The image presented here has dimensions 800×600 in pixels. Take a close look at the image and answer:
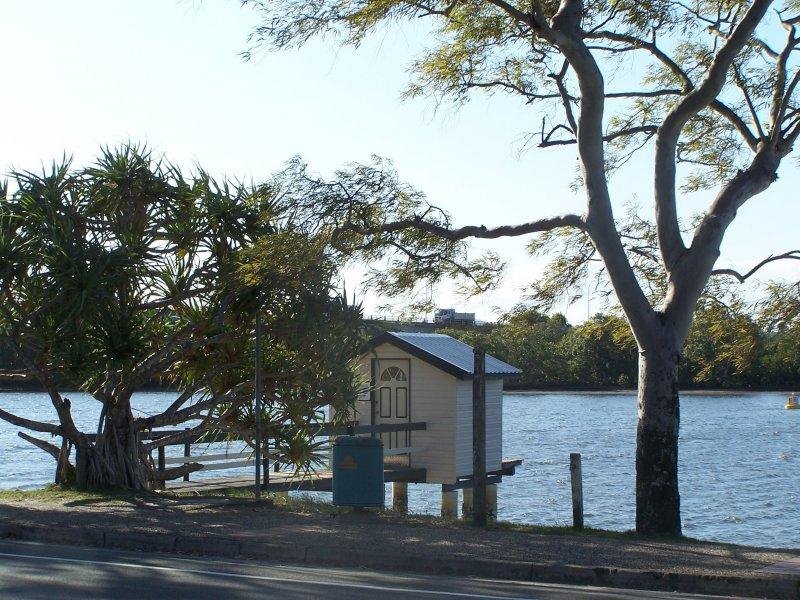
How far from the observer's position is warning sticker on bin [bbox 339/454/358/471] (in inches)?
575

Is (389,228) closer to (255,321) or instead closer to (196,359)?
(255,321)

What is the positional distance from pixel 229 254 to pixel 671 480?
23.9ft

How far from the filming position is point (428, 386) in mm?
24672

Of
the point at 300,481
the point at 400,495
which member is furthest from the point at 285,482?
the point at 400,495

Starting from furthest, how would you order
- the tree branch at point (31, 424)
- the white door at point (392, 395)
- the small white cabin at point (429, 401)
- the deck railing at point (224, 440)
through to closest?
the white door at point (392, 395)
the small white cabin at point (429, 401)
the deck railing at point (224, 440)
the tree branch at point (31, 424)

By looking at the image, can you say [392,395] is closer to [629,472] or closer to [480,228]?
[480,228]

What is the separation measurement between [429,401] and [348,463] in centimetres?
1010

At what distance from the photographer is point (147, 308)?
16.9 metres

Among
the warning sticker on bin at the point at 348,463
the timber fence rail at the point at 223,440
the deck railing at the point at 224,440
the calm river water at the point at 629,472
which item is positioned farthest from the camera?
the calm river water at the point at 629,472

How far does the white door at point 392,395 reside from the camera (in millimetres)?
24969

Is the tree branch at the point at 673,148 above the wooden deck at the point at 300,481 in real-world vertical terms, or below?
above

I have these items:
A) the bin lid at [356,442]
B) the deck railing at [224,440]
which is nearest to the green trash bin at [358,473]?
the bin lid at [356,442]

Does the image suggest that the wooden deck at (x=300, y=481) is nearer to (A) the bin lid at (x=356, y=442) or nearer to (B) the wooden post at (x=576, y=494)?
(A) the bin lid at (x=356, y=442)

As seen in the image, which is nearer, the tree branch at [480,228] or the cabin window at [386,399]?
the tree branch at [480,228]
